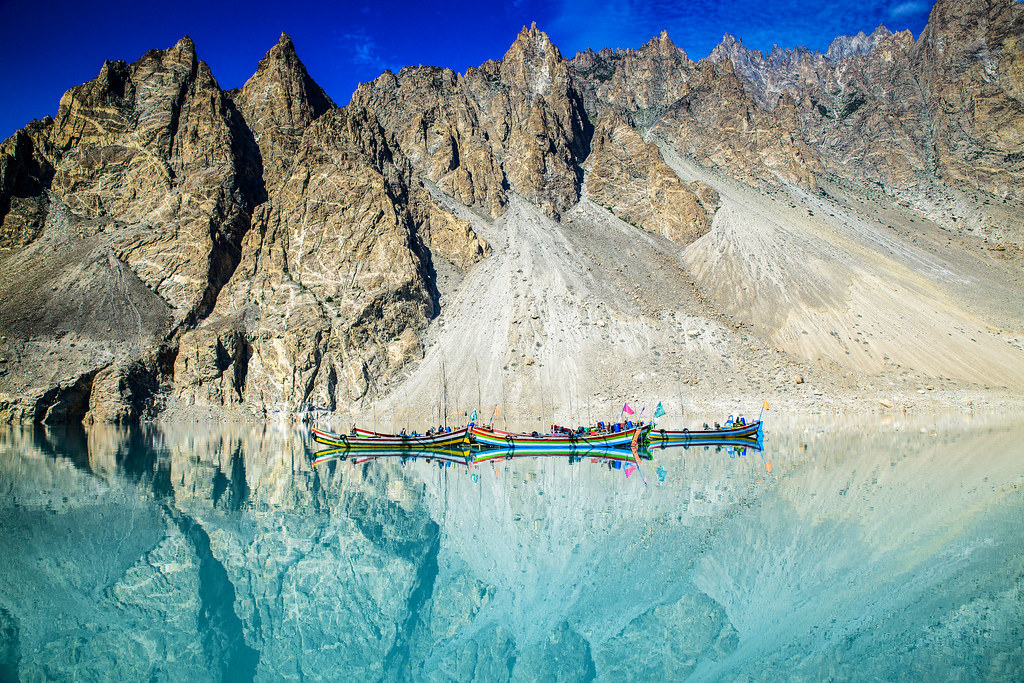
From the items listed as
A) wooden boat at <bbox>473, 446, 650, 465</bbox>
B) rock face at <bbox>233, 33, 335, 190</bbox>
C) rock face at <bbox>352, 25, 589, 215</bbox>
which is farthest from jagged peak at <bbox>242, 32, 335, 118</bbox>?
wooden boat at <bbox>473, 446, 650, 465</bbox>

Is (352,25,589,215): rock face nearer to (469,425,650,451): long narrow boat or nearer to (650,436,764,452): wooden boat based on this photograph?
(650,436,764,452): wooden boat

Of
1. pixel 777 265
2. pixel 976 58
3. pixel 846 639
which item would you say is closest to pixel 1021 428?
pixel 777 265

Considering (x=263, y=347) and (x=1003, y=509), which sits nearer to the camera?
(x=1003, y=509)

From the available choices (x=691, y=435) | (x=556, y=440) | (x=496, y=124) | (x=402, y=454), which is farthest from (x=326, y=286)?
(x=691, y=435)

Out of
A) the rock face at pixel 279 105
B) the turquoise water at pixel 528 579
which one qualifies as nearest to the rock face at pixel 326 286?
the rock face at pixel 279 105

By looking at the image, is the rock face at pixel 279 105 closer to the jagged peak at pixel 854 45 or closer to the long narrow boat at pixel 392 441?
the long narrow boat at pixel 392 441

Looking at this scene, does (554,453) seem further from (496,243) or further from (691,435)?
(496,243)

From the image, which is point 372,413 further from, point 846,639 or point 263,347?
point 846,639
